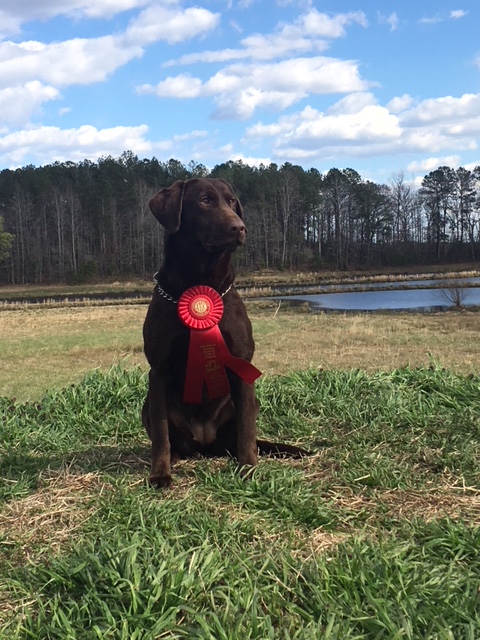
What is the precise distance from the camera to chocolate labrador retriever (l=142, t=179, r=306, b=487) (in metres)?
3.52

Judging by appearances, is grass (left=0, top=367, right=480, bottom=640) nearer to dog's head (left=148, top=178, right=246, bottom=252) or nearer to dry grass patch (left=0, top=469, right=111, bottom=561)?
dry grass patch (left=0, top=469, right=111, bottom=561)

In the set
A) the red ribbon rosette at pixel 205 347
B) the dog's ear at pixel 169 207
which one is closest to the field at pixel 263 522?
the red ribbon rosette at pixel 205 347

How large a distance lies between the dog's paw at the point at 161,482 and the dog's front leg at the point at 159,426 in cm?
3

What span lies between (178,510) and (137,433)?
202 cm

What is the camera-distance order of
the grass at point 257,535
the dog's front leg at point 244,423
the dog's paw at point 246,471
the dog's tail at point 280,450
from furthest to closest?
the dog's tail at point 280,450 → the dog's front leg at point 244,423 → the dog's paw at point 246,471 → the grass at point 257,535

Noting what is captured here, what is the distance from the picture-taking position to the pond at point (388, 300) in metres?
32.7

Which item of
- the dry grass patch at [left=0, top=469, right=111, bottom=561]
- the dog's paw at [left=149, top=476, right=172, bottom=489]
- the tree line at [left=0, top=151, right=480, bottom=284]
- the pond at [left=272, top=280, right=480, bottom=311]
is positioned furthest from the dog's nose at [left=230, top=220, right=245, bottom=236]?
the tree line at [left=0, top=151, right=480, bottom=284]

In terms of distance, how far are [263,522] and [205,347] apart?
3.47ft

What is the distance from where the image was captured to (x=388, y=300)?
123 feet

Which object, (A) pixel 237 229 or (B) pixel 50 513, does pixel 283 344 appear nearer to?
(A) pixel 237 229

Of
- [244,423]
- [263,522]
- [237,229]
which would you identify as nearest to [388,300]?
[244,423]

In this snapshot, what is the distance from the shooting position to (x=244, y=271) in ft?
246

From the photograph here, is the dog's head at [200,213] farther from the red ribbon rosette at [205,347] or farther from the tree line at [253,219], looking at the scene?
the tree line at [253,219]

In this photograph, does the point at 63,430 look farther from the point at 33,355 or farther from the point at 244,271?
the point at 244,271
